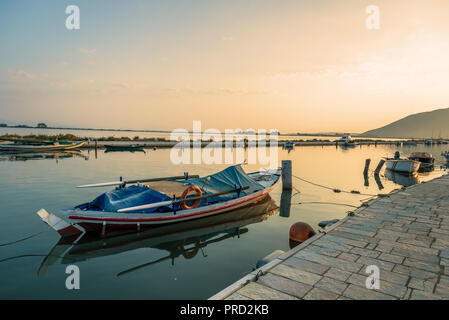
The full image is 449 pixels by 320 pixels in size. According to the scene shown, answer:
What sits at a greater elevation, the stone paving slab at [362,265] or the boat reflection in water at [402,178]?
the stone paving slab at [362,265]

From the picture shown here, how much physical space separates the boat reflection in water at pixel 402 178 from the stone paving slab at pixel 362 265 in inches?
719

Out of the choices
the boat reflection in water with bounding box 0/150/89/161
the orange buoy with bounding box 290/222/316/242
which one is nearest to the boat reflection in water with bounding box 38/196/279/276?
the orange buoy with bounding box 290/222/316/242

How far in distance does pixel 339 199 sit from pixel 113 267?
49.1 ft

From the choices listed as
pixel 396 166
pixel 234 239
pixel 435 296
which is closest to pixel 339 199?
pixel 234 239

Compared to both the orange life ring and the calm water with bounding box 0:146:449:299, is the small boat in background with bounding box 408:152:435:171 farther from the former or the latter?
the orange life ring

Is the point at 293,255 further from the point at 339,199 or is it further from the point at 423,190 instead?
the point at 423,190

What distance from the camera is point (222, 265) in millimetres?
9117

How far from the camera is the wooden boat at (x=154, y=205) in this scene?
10.5 metres

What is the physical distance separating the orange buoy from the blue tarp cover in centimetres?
491

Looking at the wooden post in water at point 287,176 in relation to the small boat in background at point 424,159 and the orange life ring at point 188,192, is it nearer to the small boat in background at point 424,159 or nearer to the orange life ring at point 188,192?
the orange life ring at point 188,192

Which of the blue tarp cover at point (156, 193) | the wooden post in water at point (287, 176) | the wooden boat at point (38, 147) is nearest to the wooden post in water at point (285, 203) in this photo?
the wooden post in water at point (287, 176)

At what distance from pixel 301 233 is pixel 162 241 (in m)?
5.61

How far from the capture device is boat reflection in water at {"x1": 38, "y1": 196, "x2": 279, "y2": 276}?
31.5 feet

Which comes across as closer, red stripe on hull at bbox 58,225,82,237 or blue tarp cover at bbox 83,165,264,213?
red stripe on hull at bbox 58,225,82,237
